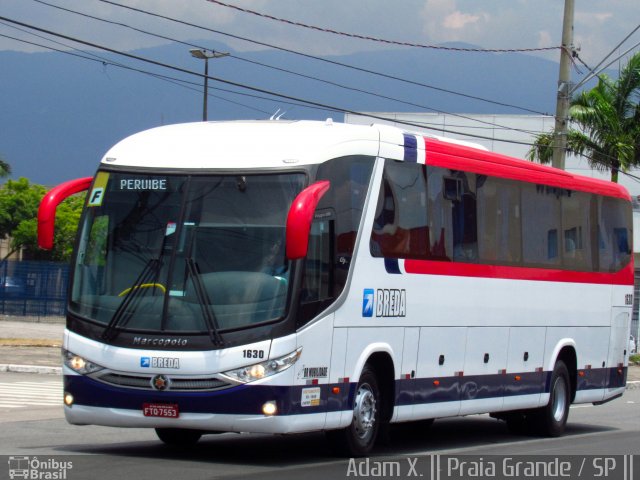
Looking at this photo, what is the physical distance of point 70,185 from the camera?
13383mm

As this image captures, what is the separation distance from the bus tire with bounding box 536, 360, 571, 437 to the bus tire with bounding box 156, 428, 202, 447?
5.98 m

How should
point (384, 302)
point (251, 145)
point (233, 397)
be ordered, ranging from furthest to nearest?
point (384, 302), point (251, 145), point (233, 397)

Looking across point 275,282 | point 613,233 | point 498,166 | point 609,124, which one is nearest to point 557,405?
point 613,233

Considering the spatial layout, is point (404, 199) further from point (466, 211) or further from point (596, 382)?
point (596, 382)

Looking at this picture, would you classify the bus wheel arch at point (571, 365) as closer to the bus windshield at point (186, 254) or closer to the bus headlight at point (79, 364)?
the bus windshield at point (186, 254)

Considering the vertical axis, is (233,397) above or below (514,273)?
below

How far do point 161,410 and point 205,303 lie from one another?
1.10 meters

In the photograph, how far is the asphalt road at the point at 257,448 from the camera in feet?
38.6

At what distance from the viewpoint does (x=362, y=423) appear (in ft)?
44.1

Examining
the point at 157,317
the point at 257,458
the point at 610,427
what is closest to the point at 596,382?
the point at 610,427

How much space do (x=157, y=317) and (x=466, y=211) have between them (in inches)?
197

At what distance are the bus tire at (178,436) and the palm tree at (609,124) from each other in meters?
30.4

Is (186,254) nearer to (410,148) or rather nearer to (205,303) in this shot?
(205,303)

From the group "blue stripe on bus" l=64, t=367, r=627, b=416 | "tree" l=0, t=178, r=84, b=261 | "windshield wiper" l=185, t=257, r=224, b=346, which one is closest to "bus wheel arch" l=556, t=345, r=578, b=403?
"blue stripe on bus" l=64, t=367, r=627, b=416
